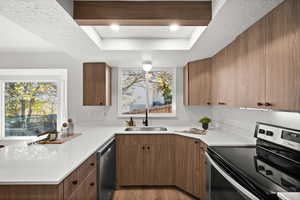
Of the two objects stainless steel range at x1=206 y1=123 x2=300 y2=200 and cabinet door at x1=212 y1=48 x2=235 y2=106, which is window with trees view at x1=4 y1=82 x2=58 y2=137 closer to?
cabinet door at x1=212 y1=48 x2=235 y2=106

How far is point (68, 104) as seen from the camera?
358 centimetres

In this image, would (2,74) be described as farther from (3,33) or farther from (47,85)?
(3,33)

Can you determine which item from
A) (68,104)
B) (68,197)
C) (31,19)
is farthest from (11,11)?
(68,104)

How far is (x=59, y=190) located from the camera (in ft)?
3.88

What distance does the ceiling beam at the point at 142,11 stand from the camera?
167cm

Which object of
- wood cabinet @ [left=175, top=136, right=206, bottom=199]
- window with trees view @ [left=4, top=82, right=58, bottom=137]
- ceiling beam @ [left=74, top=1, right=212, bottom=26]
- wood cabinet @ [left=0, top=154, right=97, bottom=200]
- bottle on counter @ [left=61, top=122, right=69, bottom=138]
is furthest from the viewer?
window with trees view @ [left=4, top=82, right=58, bottom=137]

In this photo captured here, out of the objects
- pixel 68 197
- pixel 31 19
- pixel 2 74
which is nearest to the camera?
pixel 68 197

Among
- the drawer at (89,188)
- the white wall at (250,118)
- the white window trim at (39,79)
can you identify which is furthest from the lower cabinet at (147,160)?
the white window trim at (39,79)

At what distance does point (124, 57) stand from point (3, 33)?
1574 millimetres

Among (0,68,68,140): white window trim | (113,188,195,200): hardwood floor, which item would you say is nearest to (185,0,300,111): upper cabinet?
(113,188,195,200): hardwood floor

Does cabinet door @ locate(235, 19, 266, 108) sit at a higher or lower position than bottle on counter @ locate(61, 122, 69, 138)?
higher

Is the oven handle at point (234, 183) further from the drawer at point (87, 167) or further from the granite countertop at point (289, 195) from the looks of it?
the drawer at point (87, 167)

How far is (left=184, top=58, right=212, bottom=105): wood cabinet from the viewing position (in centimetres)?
314

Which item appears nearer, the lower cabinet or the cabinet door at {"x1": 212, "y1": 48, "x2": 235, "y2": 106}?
the cabinet door at {"x1": 212, "y1": 48, "x2": 235, "y2": 106}
